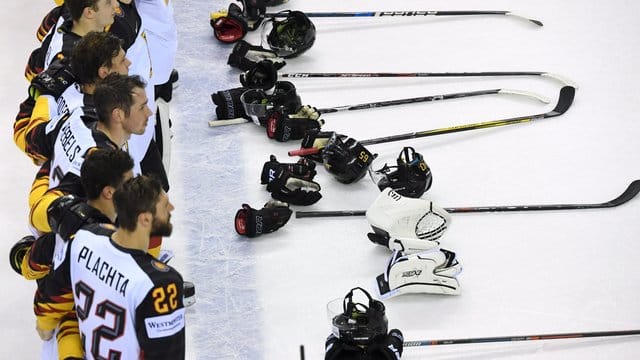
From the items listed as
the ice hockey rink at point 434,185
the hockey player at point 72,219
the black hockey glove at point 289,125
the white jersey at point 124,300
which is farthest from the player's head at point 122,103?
the black hockey glove at point 289,125

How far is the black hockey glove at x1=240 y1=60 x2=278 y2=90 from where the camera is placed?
6.70 metres

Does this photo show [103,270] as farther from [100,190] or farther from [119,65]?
[119,65]

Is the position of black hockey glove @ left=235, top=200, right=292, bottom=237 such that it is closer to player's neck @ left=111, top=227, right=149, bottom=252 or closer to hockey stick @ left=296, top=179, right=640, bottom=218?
hockey stick @ left=296, top=179, right=640, bottom=218

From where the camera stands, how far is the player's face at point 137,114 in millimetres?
4129

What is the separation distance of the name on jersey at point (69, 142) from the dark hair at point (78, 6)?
762mm

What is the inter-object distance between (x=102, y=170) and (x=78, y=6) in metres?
1.42

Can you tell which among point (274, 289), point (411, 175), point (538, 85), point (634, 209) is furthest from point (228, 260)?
point (538, 85)

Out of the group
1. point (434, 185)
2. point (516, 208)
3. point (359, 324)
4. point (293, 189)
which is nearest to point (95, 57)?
point (359, 324)

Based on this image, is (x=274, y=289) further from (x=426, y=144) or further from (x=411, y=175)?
(x=426, y=144)

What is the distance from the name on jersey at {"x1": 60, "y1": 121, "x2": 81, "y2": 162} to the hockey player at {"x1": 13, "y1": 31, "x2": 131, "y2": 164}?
12cm

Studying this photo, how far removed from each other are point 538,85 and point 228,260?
270cm

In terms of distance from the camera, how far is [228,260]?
17.3 ft

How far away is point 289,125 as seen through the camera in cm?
621

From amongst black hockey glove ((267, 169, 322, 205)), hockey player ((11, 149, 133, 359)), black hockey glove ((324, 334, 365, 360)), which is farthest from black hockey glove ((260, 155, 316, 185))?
hockey player ((11, 149, 133, 359))
